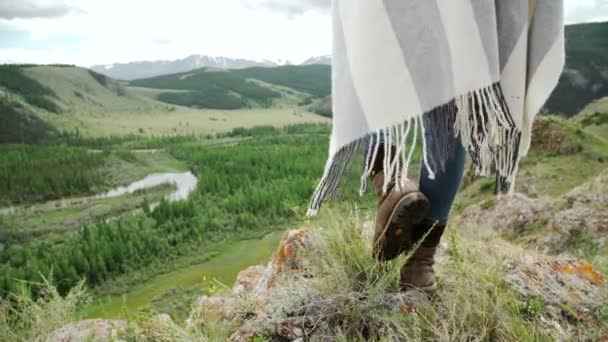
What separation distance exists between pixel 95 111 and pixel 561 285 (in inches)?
3136

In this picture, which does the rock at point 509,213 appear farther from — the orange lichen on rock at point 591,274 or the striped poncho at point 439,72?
the striped poncho at point 439,72

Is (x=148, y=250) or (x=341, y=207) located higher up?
(x=341, y=207)

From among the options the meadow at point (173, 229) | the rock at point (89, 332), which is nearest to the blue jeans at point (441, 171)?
the rock at point (89, 332)

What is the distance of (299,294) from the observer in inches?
56.6

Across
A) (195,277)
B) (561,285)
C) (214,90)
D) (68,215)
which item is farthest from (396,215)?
(214,90)

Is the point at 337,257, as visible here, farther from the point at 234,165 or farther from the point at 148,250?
the point at 234,165

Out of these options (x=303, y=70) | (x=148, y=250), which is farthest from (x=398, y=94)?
(x=303, y=70)

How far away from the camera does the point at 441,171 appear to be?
44.6 inches

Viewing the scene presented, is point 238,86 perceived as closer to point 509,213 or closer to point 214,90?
point 214,90

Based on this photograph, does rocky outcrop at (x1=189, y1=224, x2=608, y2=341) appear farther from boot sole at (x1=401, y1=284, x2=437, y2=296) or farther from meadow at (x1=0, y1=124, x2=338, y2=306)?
meadow at (x1=0, y1=124, x2=338, y2=306)

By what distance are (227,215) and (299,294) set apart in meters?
25.0

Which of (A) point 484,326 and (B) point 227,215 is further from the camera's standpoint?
(B) point 227,215

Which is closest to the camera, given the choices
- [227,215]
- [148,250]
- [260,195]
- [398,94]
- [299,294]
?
[398,94]

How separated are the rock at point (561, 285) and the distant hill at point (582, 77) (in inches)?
1050
